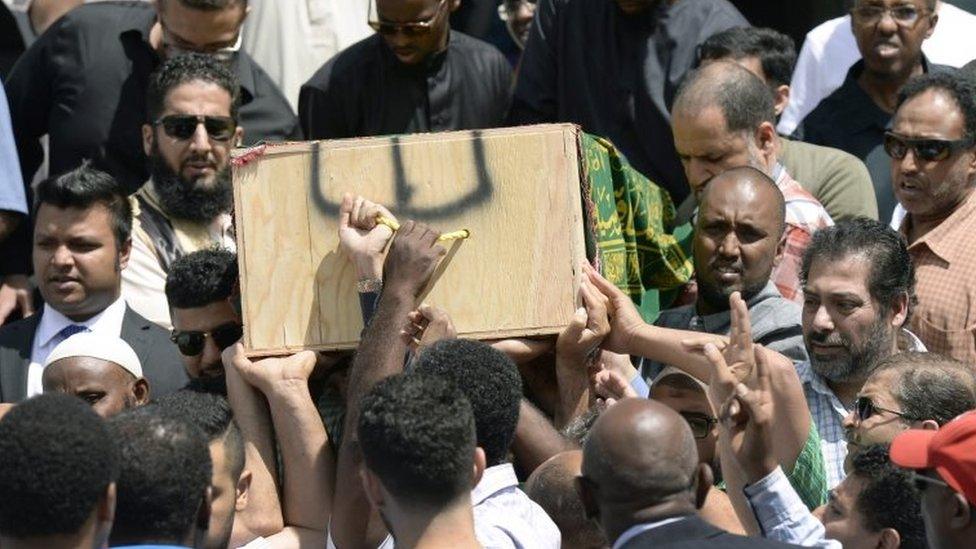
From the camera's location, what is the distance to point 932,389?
5.87 meters

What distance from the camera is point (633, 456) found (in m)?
4.62

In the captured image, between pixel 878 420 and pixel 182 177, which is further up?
pixel 878 420

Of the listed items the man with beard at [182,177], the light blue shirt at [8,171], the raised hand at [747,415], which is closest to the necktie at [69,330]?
the man with beard at [182,177]

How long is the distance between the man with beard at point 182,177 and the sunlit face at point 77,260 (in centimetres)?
40

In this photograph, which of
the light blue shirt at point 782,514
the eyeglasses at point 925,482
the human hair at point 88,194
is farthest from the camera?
the human hair at point 88,194

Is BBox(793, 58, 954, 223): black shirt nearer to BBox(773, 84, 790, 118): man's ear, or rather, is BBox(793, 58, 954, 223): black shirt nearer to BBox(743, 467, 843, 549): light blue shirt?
BBox(773, 84, 790, 118): man's ear

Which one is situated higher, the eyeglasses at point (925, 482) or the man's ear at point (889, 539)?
the eyeglasses at point (925, 482)

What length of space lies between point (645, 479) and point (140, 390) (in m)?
2.78

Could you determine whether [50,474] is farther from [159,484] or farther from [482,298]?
[482,298]

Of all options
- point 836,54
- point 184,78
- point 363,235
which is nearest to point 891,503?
point 363,235

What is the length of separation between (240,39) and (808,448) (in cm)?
424

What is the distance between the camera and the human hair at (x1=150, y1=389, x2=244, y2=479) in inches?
232

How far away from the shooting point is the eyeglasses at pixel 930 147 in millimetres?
7512

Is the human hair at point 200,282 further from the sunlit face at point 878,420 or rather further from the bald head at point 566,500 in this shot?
the sunlit face at point 878,420
